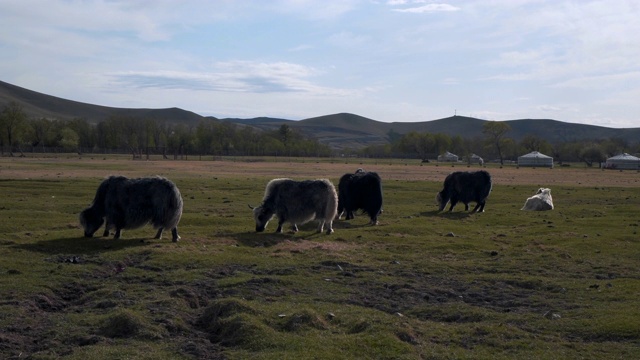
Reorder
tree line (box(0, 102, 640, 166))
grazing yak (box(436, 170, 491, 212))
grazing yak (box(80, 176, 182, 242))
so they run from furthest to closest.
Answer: tree line (box(0, 102, 640, 166)), grazing yak (box(436, 170, 491, 212)), grazing yak (box(80, 176, 182, 242))

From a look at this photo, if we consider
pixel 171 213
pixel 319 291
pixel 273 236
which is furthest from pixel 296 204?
pixel 319 291

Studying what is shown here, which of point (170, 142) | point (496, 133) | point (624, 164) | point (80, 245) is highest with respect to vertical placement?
point (496, 133)

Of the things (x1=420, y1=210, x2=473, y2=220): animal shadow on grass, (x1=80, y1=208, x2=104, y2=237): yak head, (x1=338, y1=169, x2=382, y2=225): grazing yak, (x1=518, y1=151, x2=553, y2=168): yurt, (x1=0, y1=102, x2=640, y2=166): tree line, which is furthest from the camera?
(x1=518, y1=151, x2=553, y2=168): yurt

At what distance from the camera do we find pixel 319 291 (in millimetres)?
13555

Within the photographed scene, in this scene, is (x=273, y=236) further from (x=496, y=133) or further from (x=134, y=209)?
(x=496, y=133)

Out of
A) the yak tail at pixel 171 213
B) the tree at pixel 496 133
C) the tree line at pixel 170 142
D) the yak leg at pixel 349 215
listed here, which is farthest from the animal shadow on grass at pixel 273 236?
the tree at pixel 496 133

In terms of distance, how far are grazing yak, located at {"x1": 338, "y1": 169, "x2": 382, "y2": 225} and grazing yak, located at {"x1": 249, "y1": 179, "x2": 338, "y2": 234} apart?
3.37 m

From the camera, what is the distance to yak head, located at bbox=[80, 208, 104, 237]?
1939 cm

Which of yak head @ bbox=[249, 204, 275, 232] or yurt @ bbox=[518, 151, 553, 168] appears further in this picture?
yurt @ bbox=[518, 151, 553, 168]

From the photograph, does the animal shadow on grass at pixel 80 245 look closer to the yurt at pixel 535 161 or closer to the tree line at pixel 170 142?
the tree line at pixel 170 142

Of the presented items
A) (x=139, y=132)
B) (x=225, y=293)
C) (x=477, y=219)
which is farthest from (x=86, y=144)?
(x=225, y=293)

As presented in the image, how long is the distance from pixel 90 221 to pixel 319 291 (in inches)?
359

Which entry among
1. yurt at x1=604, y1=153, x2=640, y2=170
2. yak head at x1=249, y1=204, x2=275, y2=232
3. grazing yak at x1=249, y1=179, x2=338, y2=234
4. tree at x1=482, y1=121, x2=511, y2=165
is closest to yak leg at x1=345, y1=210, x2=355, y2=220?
grazing yak at x1=249, y1=179, x2=338, y2=234

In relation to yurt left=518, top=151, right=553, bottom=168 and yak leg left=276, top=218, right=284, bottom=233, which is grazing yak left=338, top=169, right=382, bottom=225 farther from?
yurt left=518, top=151, right=553, bottom=168
